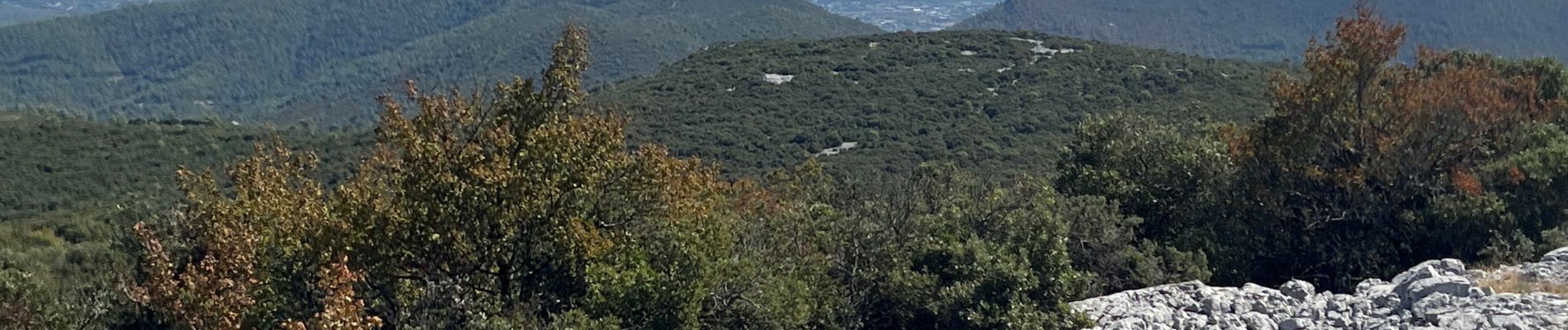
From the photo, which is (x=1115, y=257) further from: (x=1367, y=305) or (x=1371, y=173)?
(x=1367, y=305)

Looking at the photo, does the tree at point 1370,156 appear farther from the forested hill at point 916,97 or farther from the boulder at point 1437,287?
the forested hill at point 916,97

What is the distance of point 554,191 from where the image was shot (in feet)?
40.1

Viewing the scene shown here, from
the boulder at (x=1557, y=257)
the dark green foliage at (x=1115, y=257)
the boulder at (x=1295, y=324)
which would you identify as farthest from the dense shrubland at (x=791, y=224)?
the boulder at (x=1295, y=324)

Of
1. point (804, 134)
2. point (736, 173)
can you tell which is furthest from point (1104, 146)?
point (804, 134)

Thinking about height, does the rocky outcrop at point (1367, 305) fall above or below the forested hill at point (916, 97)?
above

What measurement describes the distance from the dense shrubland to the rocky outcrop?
974mm

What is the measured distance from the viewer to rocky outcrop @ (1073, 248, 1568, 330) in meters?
11.6

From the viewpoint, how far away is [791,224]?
53.6 ft

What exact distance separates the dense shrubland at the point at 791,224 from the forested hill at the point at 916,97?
34.3 meters

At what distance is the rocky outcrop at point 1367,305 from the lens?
11.6 metres

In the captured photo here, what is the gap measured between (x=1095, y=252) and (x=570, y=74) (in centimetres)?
790

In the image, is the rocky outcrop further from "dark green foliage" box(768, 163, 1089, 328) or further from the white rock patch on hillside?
the white rock patch on hillside

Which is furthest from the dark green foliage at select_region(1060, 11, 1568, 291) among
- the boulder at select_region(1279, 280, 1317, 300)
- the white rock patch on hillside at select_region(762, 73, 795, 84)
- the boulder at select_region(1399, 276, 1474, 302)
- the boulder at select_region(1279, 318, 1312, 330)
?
the white rock patch on hillside at select_region(762, 73, 795, 84)

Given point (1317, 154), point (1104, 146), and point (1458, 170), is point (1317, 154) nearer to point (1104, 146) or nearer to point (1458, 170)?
point (1458, 170)
